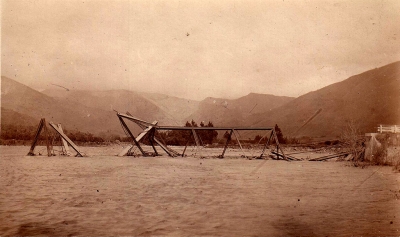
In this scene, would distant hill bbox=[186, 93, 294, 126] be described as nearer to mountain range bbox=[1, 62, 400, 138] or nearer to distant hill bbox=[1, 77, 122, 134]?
mountain range bbox=[1, 62, 400, 138]

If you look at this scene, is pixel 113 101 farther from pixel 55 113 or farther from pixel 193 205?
pixel 193 205

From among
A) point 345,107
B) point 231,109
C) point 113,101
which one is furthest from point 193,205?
point 231,109

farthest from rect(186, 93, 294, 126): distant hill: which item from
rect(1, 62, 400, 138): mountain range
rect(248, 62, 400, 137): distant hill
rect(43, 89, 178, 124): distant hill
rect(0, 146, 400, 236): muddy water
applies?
rect(0, 146, 400, 236): muddy water

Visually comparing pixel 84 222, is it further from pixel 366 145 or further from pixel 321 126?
pixel 321 126

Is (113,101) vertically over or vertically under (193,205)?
over

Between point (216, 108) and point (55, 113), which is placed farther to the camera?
point (216, 108)

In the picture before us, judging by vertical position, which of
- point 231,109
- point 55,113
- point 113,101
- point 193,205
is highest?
point 231,109

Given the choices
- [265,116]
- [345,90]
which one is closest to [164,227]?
[345,90]
